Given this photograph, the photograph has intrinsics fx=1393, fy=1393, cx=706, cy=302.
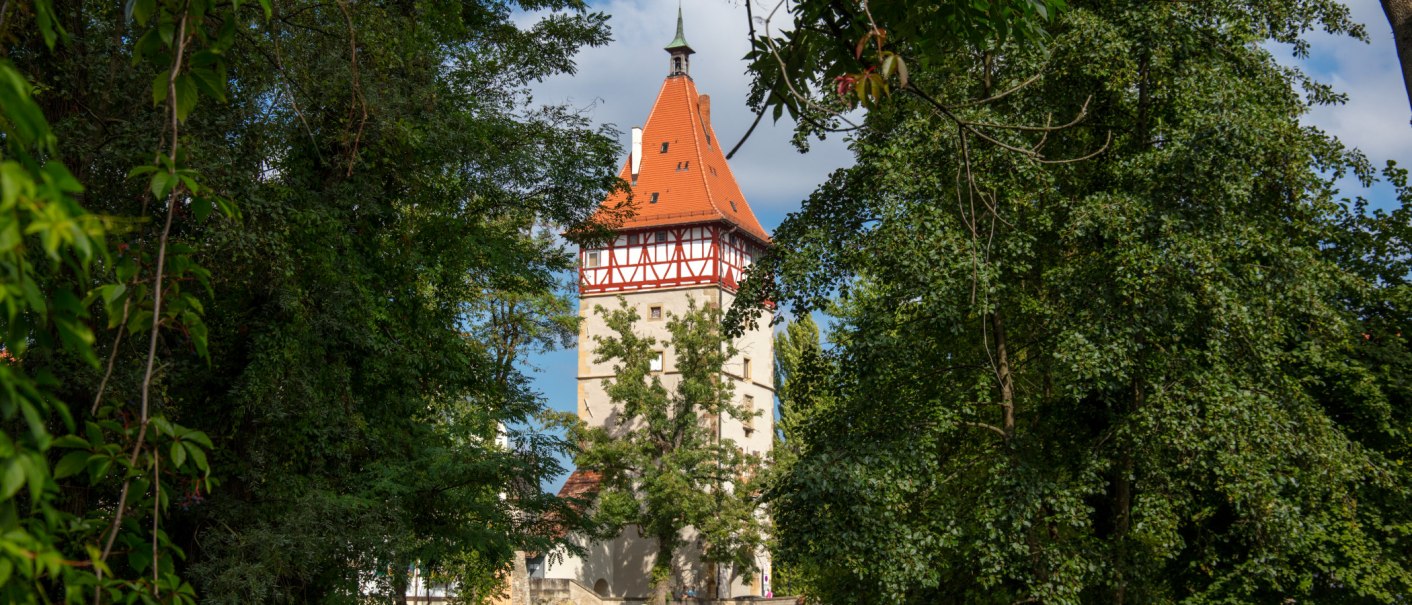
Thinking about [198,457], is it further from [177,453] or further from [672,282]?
[672,282]

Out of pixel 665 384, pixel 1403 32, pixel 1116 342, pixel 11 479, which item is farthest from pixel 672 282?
pixel 11 479

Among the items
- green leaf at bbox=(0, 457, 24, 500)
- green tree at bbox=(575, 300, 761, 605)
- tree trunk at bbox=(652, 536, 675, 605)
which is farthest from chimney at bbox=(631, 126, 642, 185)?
green leaf at bbox=(0, 457, 24, 500)

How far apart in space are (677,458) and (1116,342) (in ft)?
79.4

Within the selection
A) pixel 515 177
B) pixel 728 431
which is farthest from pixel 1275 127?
pixel 728 431

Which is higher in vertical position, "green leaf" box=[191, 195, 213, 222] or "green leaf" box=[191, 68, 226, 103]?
"green leaf" box=[191, 68, 226, 103]

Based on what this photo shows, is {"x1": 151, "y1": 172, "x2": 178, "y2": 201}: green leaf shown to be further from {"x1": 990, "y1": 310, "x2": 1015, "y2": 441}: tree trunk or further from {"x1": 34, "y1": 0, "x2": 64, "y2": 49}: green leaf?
{"x1": 990, "y1": 310, "x2": 1015, "y2": 441}: tree trunk

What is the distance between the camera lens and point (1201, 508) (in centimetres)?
1366

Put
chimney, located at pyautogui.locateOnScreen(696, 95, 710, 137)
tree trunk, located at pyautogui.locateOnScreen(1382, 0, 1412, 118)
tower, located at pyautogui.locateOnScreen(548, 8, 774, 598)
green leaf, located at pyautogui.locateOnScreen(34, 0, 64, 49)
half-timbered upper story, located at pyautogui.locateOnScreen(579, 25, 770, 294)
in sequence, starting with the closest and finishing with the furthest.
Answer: green leaf, located at pyautogui.locateOnScreen(34, 0, 64, 49) < tree trunk, located at pyautogui.locateOnScreen(1382, 0, 1412, 118) < tower, located at pyautogui.locateOnScreen(548, 8, 774, 598) < half-timbered upper story, located at pyautogui.locateOnScreen(579, 25, 770, 294) < chimney, located at pyautogui.locateOnScreen(696, 95, 710, 137)

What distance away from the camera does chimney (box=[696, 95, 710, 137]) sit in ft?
161

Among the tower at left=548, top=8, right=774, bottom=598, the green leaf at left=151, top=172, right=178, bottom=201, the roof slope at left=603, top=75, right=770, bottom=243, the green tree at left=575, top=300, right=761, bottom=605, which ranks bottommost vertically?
the green leaf at left=151, top=172, right=178, bottom=201

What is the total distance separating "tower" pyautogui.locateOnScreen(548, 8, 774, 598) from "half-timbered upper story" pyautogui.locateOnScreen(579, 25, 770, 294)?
1.4 inches

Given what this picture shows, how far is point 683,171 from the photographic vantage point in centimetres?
4712

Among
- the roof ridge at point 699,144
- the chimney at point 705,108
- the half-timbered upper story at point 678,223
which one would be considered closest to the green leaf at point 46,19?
the half-timbered upper story at point 678,223

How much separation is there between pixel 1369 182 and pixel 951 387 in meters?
4.98
